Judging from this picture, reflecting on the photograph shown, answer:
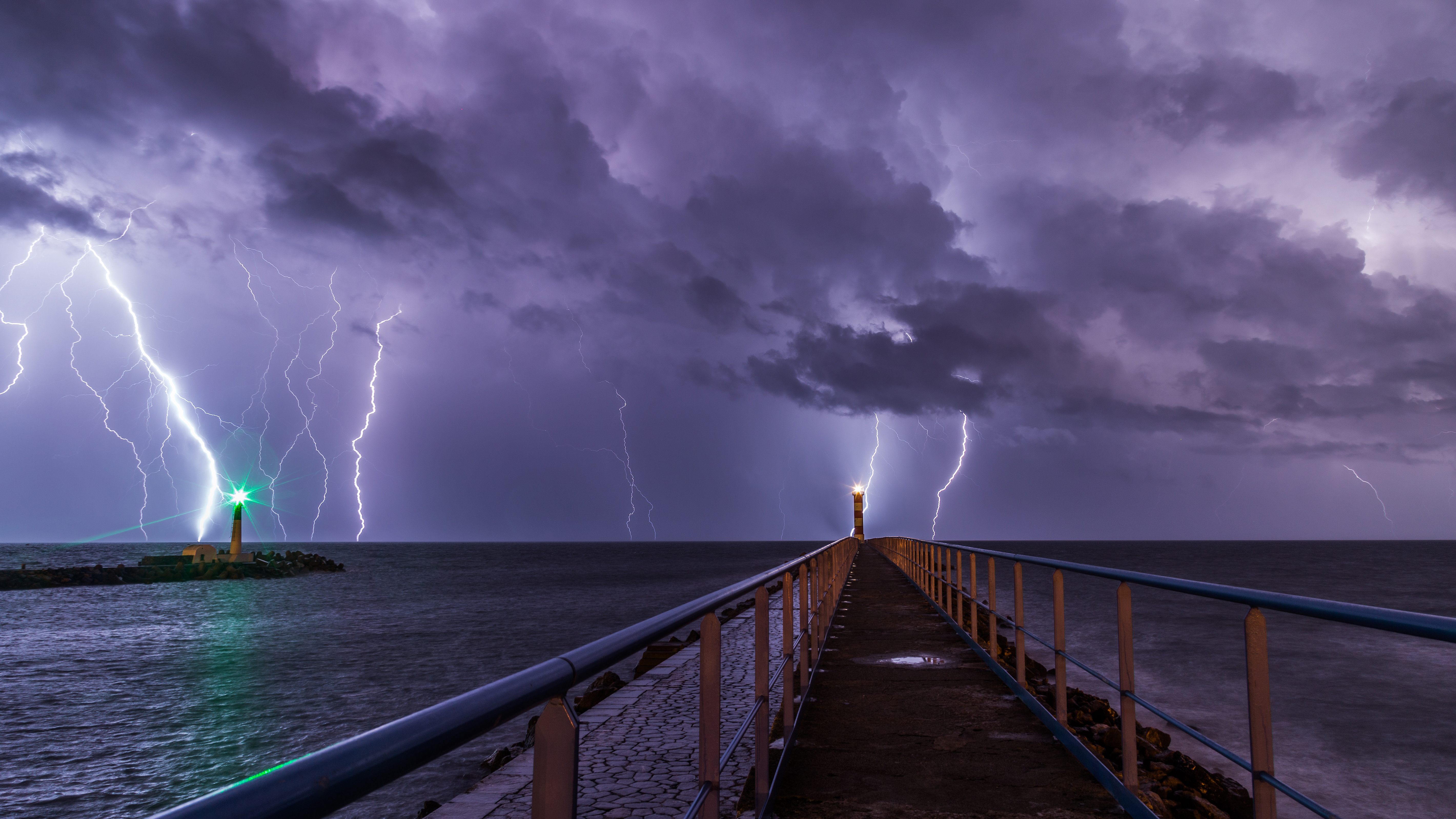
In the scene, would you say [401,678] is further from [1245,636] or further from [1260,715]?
[1260,715]

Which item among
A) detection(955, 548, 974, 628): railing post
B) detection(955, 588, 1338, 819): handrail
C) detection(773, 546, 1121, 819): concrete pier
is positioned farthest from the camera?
detection(955, 548, 974, 628): railing post

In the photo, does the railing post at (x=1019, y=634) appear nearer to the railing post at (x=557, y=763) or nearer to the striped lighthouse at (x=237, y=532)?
the railing post at (x=557, y=763)

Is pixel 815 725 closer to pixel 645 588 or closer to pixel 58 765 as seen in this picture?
pixel 58 765

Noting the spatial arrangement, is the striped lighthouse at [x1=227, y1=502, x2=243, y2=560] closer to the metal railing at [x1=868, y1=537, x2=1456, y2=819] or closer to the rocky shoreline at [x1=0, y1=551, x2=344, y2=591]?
the rocky shoreline at [x1=0, y1=551, x2=344, y2=591]

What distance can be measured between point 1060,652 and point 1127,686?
1.02 meters

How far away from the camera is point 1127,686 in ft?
11.6

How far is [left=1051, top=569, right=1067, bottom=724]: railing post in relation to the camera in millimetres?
4438

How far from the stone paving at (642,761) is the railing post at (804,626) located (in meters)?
0.24

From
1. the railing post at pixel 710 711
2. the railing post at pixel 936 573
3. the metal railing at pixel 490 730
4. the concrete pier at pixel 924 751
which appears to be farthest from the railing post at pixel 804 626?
the railing post at pixel 936 573

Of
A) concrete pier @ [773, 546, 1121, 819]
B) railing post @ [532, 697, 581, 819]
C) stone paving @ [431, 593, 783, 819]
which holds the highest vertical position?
railing post @ [532, 697, 581, 819]

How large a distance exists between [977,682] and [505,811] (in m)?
3.87

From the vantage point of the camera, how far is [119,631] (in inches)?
1062

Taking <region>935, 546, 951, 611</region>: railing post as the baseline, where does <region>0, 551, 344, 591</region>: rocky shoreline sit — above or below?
below

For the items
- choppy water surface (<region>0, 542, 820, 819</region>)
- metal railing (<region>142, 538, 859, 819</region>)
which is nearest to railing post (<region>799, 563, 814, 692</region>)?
metal railing (<region>142, 538, 859, 819</region>)
